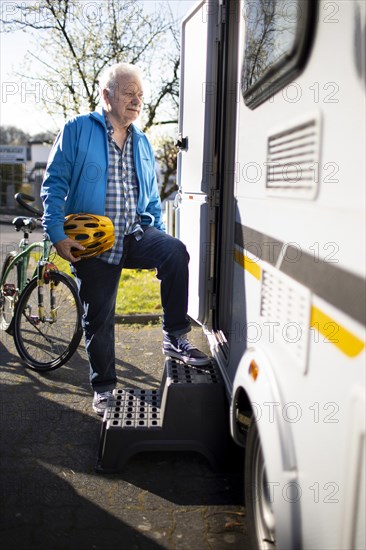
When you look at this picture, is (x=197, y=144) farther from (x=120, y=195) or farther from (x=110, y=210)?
(x=110, y=210)

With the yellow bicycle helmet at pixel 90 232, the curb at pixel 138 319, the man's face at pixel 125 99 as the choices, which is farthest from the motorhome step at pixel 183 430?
the curb at pixel 138 319

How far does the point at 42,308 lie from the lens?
4.41m

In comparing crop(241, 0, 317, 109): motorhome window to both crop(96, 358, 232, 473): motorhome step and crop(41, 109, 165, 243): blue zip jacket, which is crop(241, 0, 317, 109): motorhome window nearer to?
crop(41, 109, 165, 243): blue zip jacket

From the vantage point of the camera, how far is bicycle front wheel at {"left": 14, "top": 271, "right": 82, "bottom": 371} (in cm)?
426

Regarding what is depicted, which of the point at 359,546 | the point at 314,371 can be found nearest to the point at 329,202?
the point at 314,371

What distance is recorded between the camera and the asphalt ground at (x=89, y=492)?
2.47m

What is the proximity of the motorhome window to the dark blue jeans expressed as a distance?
120 cm

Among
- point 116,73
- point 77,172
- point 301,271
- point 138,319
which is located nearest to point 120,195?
point 77,172

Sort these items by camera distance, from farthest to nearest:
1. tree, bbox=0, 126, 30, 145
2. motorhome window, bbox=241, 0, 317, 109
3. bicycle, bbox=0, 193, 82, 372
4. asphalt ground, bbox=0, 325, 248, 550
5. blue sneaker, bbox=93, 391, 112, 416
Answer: tree, bbox=0, 126, 30, 145
bicycle, bbox=0, 193, 82, 372
blue sneaker, bbox=93, 391, 112, 416
asphalt ground, bbox=0, 325, 248, 550
motorhome window, bbox=241, 0, 317, 109

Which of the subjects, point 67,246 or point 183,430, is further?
point 67,246

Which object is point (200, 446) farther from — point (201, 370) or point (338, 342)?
point (338, 342)

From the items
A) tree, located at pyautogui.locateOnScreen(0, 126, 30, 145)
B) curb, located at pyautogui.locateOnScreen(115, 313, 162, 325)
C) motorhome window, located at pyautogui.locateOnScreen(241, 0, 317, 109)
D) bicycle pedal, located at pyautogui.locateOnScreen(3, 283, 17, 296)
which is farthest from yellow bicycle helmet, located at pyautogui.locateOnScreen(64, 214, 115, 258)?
tree, located at pyautogui.locateOnScreen(0, 126, 30, 145)

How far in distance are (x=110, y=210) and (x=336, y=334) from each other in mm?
2143

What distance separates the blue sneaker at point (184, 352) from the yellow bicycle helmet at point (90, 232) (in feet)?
2.47
